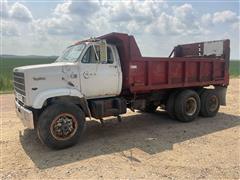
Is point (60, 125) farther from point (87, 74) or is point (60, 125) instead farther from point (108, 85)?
point (108, 85)

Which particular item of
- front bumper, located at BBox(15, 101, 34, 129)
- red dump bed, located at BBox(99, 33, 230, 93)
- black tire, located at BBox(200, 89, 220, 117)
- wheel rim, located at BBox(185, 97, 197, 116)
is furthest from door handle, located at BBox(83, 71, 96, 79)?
black tire, located at BBox(200, 89, 220, 117)

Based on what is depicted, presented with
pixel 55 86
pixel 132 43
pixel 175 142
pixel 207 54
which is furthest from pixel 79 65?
pixel 207 54

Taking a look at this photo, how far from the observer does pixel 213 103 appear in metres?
10.1

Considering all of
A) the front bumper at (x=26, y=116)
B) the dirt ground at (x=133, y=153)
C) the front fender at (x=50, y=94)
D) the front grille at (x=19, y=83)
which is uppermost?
the front grille at (x=19, y=83)

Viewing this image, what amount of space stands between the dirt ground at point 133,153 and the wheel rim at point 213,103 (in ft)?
3.11

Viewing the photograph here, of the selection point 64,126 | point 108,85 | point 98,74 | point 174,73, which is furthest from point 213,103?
point 64,126

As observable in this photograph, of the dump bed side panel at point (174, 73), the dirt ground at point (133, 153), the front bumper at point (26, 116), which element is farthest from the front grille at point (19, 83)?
the dump bed side panel at point (174, 73)

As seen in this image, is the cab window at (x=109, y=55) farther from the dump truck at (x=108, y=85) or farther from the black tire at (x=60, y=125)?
the black tire at (x=60, y=125)

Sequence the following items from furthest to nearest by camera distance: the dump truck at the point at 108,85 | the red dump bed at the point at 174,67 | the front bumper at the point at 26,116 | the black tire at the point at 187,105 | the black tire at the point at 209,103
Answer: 1. the black tire at the point at 209,103
2. the black tire at the point at 187,105
3. the red dump bed at the point at 174,67
4. the dump truck at the point at 108,85
5. the front bumper at the point at 26,116

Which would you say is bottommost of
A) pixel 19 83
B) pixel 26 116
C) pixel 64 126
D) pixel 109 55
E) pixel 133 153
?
pixel 133 153

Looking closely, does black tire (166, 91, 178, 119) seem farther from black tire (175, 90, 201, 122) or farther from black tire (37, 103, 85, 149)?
black tire (37, 103, 85, 149)

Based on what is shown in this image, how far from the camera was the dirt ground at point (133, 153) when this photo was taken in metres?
5.14

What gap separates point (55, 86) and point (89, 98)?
107 centimetres

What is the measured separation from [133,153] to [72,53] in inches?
126
